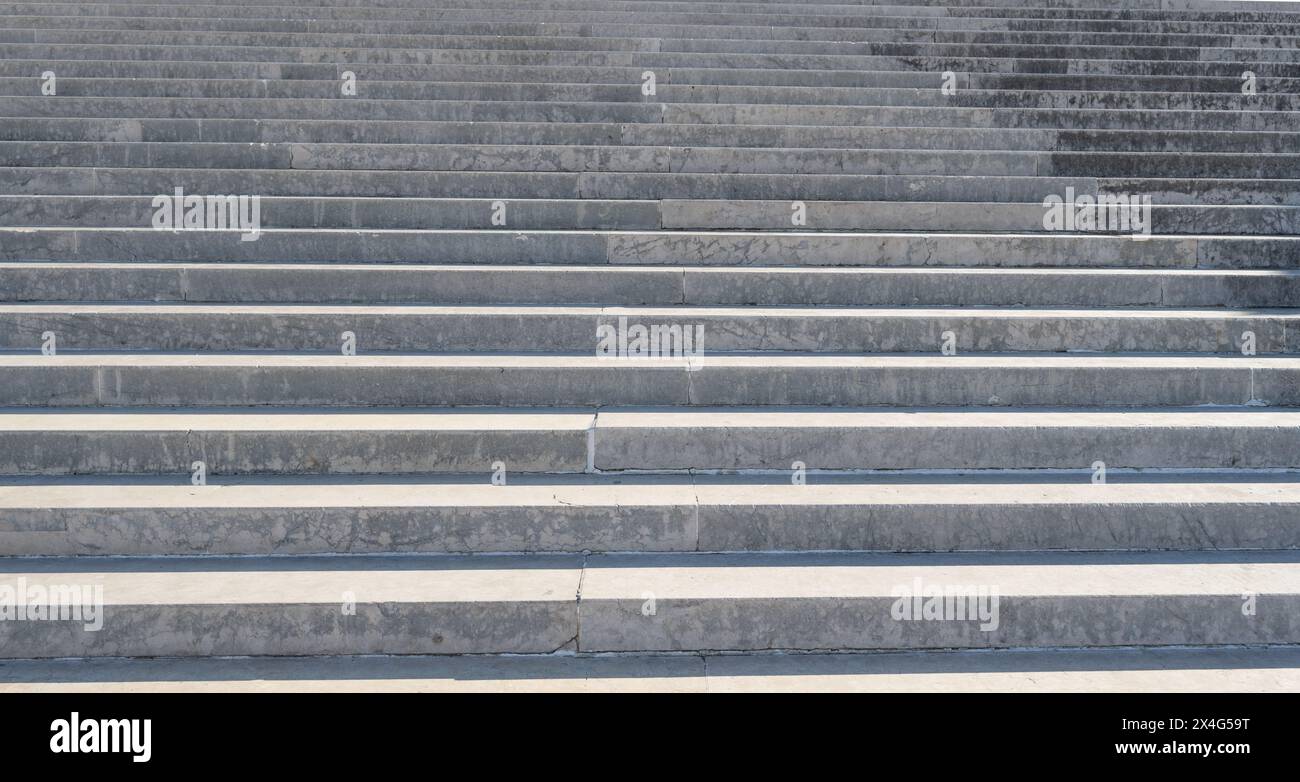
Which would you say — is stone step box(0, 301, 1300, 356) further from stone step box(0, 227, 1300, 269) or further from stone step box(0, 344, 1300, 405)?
stone step box(0, 227, 1300, 269)

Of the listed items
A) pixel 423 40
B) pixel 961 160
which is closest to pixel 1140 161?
pixel 961 160

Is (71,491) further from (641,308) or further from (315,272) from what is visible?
(641,308)

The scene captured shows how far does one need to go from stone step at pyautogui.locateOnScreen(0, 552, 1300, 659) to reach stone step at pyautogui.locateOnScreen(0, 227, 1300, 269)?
2.49 metres

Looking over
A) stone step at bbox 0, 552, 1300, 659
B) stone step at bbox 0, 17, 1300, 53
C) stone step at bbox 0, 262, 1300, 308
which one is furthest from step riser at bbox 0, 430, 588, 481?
stone step at bbox 0, 17, 1300, 53

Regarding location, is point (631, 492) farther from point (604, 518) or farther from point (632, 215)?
point (632, 215)

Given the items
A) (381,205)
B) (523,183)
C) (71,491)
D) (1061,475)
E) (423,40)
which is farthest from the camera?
(423,40)

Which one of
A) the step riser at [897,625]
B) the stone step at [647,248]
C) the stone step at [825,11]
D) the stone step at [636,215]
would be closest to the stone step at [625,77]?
the stone step at [825,11]

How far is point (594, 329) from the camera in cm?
506

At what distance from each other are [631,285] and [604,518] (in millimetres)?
1935

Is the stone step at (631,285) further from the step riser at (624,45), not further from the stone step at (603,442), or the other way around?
the step riser at (624,45)

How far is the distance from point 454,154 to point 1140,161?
495 cm

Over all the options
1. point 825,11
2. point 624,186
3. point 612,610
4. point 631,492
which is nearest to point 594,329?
point 631,492

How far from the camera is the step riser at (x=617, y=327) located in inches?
196

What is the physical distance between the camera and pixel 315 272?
534cm
